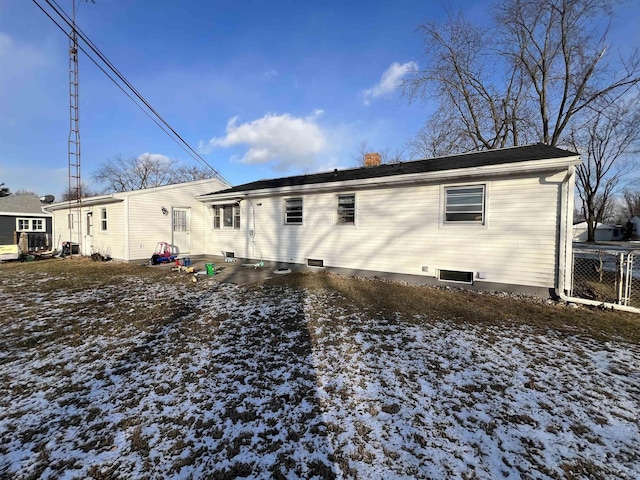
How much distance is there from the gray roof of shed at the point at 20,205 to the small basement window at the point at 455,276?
26166 mm

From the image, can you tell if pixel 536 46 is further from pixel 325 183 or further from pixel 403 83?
pixel 325 183

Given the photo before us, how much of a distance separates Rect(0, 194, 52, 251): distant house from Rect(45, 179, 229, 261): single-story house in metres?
7.28

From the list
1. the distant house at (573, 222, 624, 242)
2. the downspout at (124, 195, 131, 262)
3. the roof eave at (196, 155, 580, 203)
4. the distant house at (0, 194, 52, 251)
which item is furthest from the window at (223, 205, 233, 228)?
the distant house at (573, 222, 624, 242)

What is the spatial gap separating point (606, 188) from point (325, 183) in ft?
146

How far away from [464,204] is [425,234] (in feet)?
3.90

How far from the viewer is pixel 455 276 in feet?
24.0

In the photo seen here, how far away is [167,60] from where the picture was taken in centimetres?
1064

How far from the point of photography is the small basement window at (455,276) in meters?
→ 7.15

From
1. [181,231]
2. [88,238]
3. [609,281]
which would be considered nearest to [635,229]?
[609,281]

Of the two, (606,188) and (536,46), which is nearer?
(536,46)

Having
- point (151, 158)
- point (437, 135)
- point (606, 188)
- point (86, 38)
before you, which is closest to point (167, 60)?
point (86, 38)

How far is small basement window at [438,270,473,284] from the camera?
23.5 feet

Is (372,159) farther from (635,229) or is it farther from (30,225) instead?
(635,229)

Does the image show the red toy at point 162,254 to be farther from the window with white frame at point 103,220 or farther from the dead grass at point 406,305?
the window with white frame at point 103,220
